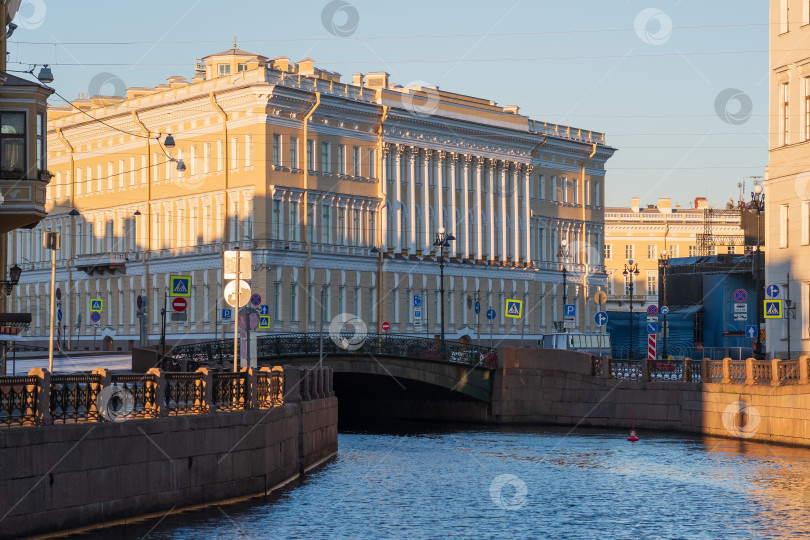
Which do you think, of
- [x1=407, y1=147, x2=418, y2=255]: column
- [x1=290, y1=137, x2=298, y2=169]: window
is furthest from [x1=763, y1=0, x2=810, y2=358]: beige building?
[x1=407, y1=147, x2=418, y2=255]: column

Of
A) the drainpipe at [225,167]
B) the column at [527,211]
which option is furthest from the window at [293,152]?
the column at [527,211]

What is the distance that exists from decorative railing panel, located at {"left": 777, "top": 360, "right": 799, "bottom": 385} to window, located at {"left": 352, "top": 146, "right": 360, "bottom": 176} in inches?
1705

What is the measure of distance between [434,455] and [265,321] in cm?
2395

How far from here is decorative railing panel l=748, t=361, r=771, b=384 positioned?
132 feet

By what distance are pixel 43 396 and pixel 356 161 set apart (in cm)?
6077

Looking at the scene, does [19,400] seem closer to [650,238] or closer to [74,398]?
[74,398]

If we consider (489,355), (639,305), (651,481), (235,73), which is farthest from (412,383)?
(639,305)

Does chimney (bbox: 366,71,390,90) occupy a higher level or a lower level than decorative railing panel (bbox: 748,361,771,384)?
higher

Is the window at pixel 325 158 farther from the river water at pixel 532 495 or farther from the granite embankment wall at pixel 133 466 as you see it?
the granite embankment wall at pixel 133 466

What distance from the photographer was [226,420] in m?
25.2

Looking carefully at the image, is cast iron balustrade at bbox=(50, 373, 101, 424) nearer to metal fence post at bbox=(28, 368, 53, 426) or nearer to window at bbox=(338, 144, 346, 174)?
metal fence post at bbox=(28, 368, 53, 426)

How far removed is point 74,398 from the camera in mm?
21141

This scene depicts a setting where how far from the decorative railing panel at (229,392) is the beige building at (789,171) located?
75.4ft

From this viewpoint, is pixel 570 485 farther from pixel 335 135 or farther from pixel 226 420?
pixel 335 135
